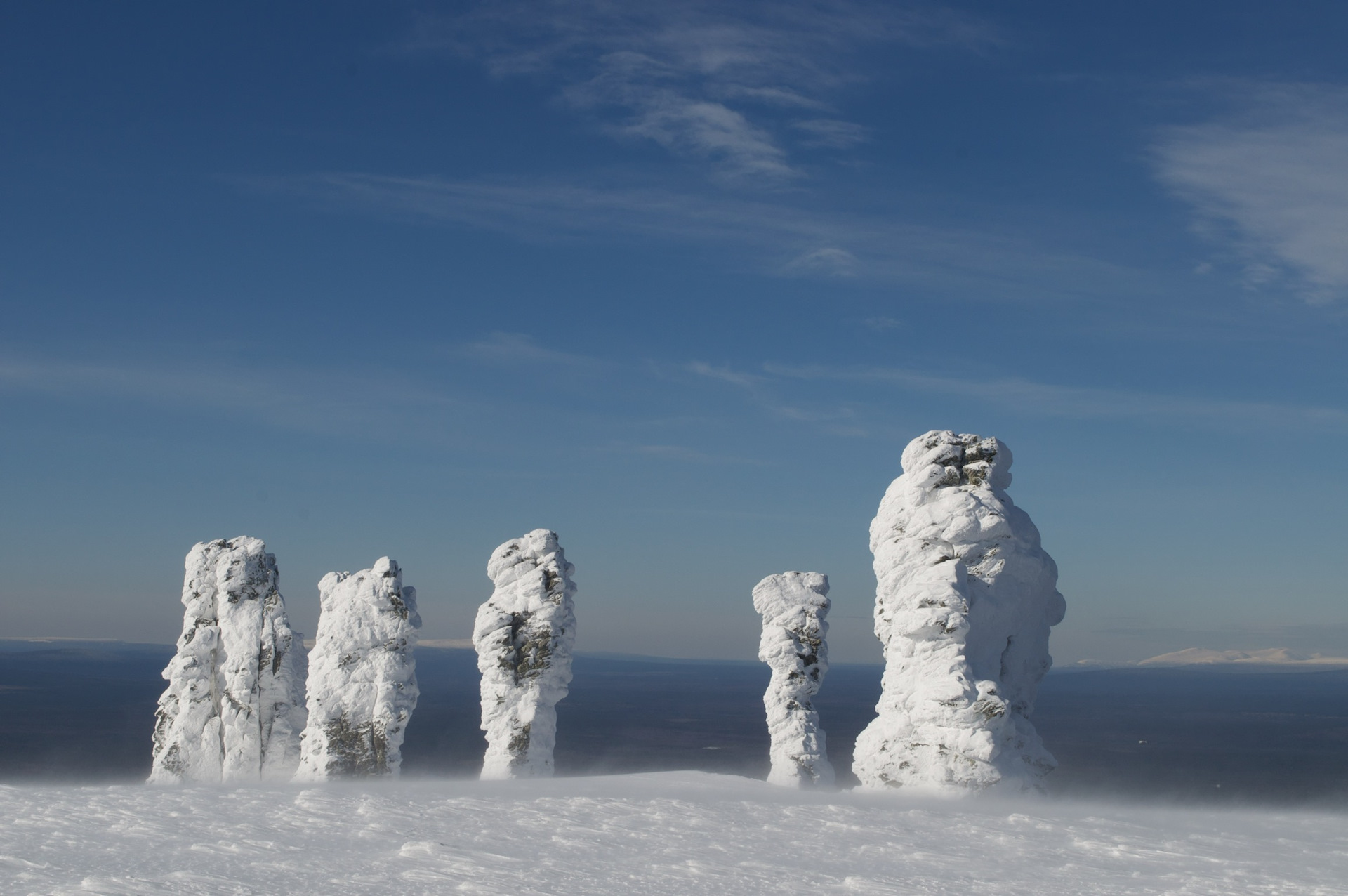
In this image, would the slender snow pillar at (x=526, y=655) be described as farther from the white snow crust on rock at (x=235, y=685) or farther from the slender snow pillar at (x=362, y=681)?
the white snow crust on rock at (x=235, y=685)

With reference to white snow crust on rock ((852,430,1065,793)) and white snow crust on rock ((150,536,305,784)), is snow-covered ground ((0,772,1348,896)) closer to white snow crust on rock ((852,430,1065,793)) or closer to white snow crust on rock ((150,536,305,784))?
white snow crust on rock ((852,430,1065,793))

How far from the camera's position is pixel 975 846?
14047 millimetres

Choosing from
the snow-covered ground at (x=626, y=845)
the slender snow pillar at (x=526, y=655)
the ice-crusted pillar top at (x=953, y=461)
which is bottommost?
the snow-covered ground at (x=626, y=845)

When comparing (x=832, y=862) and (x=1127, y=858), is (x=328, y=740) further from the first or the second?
(x=1127, y=858)

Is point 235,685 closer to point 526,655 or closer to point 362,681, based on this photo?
point 362,681

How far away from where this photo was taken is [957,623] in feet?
65.0

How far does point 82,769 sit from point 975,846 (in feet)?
260

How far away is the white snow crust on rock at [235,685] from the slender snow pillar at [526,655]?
19.1ft

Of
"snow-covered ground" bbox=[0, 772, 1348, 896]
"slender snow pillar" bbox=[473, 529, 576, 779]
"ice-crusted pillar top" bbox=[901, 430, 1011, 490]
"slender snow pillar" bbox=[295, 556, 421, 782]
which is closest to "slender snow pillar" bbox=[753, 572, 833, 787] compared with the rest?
"slender snow pillar" bbox=[473, 529, 576, 779]

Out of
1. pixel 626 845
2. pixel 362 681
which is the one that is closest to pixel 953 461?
pixel 626 845

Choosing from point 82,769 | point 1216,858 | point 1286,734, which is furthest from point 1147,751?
point 1216,858

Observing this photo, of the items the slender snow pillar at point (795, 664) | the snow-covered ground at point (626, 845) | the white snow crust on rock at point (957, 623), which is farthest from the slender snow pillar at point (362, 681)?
the white snow crust on rock at point (957, 623)

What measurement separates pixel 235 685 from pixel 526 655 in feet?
25.8

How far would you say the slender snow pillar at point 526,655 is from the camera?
25.4 m
